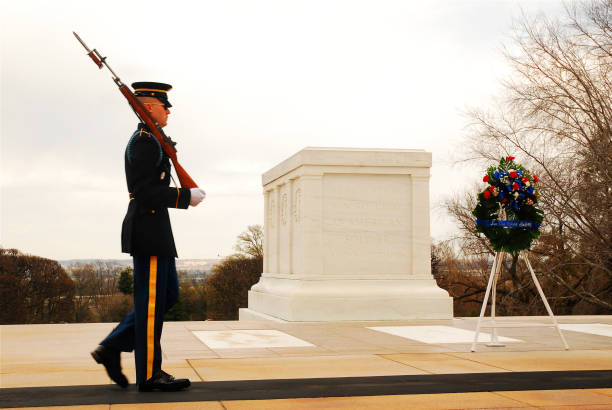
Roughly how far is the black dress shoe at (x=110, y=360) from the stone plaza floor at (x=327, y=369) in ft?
0.30

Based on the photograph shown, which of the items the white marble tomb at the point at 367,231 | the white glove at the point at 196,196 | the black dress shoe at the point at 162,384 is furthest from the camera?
the white marble tomb at the point at 367,231

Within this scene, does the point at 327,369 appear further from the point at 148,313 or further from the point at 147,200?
the point at 147,200

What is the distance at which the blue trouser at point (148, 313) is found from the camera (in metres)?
4.50

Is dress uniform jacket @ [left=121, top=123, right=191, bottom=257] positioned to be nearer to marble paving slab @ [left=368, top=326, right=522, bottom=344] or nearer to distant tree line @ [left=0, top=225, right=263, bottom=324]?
marble paving slab @ [left=368, top=326, right=522, bottom=344]

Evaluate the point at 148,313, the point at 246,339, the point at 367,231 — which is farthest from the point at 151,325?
the point at 367,231

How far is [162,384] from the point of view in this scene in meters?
4.48

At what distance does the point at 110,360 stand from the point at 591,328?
278 inches

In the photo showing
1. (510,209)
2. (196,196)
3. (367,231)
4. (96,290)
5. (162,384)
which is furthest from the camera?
(96,290)

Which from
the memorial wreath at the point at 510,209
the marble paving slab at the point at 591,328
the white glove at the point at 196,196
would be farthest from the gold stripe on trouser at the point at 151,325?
the marble paving slab at the point at 591,328

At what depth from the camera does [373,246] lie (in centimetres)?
1160

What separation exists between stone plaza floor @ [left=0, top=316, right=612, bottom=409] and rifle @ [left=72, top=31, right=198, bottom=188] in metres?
1.37

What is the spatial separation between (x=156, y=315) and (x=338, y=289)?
6.79 m

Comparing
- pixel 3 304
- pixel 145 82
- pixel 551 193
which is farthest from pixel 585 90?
pixel 3 304

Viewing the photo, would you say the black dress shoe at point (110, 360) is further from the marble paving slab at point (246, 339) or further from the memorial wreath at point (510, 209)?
the memorial wreath at point (510, 209)
